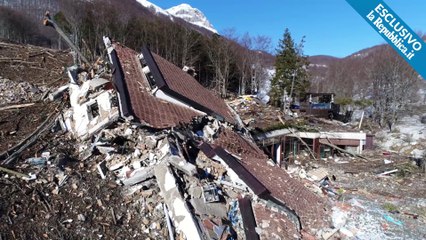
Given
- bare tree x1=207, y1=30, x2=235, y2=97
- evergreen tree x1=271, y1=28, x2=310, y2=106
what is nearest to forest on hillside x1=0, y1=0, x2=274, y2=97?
bare tree x1=207, y1=30, x2=235, y2=97

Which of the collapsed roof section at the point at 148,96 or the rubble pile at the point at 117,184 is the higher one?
the collapsed roof section at the point at 148,96

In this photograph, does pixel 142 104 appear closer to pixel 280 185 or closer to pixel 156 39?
pixel 280 185

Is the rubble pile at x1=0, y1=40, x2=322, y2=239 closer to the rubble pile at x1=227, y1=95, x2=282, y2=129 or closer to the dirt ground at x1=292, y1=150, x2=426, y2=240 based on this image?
the dirt ground at x1=292, y1=150, x2=426, y2=240

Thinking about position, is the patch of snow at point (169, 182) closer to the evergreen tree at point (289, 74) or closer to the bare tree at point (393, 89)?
the evergreen tree at point (289, 74)

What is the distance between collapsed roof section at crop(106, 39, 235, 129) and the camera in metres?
7.88

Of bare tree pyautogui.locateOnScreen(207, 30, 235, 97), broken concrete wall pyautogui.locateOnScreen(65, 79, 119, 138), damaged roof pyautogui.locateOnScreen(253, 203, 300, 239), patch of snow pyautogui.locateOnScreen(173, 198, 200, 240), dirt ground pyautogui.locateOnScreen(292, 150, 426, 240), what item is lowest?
dirt ground pyautogui.locateOnScreen(292, 150, 426, 240)

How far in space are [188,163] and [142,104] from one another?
2.68 m

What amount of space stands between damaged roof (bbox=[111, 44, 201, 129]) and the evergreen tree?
2177cm

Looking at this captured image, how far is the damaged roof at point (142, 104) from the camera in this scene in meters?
7.78

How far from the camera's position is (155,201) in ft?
19.7

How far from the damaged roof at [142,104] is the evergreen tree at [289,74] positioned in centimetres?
2177

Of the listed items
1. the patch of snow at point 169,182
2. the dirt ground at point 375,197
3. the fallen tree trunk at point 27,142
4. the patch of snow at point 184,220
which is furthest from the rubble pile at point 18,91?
the dirt ground at point 375,197

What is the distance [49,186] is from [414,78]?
36007 millimetres

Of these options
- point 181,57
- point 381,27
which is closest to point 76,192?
point 381,27
